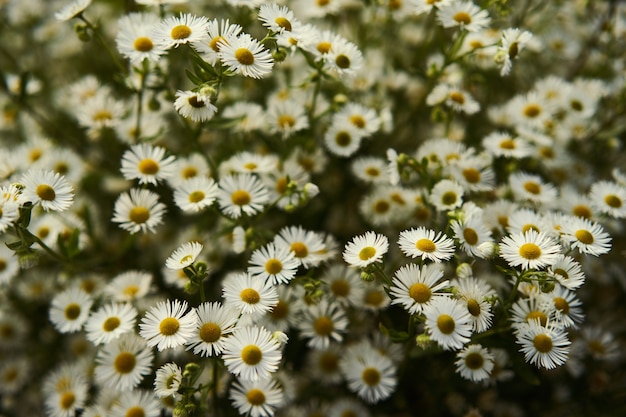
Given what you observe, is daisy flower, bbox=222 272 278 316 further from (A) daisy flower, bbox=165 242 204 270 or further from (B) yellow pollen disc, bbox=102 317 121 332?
(B) yellow pollen disc, bbox=102 317 121 332

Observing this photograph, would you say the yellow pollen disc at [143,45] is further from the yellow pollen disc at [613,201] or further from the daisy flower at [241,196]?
the yellow pollen disc at [613,201]

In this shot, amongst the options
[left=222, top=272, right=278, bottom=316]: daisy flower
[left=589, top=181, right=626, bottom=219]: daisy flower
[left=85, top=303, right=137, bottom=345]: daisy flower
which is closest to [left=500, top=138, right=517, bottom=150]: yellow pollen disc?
[left=589, top=181, right=626, bottom=219]: daisy flower

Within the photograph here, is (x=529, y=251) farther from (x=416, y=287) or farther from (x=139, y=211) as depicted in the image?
(x=139, y=211)

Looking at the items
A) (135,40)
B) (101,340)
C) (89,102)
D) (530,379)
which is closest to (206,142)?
(89,102)

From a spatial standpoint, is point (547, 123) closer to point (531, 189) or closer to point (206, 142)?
point (531, 189)

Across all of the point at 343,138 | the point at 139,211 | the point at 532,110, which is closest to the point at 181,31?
the point at 139,211
